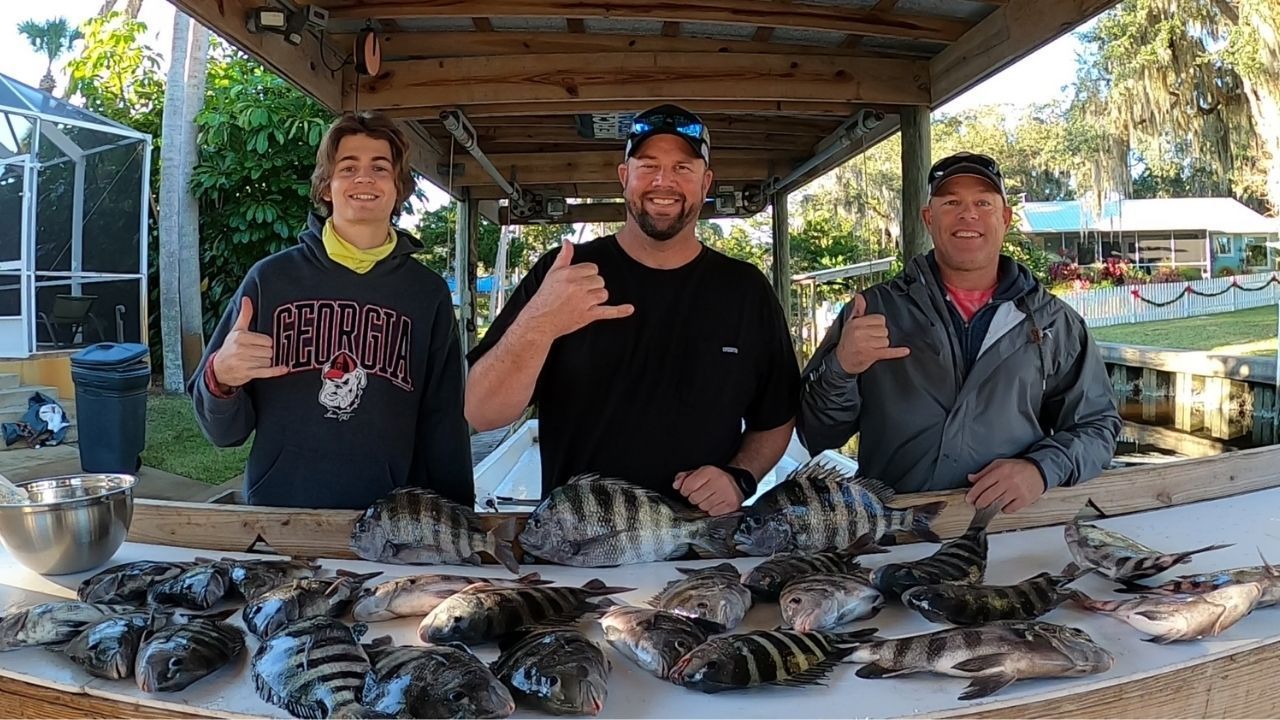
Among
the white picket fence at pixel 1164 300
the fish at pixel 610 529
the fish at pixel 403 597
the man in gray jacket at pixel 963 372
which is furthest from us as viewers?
the white picket fence at pixel 1164 300

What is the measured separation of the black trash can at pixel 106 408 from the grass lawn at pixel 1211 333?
49.4 ft

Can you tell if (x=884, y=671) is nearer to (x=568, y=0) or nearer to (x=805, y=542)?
(x=805, y=542)

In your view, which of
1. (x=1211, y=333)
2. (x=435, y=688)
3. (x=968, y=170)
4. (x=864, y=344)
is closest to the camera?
(x=435, y=688)

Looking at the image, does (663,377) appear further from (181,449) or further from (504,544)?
(181,449)

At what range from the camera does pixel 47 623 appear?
137 centimetres

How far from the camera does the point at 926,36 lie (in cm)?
408

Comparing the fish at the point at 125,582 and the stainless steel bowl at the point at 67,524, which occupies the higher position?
the stainless steel bowl at the point at 67,524

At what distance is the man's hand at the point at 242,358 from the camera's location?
6.15 ft

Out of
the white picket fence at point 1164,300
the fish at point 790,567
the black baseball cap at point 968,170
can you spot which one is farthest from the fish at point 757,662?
the white picket fence at point 1164,300

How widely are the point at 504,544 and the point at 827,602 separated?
696 mm

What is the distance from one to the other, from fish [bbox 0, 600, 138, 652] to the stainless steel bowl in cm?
23

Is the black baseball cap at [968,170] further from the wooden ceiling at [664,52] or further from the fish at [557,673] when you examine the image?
the fish at [557,673]

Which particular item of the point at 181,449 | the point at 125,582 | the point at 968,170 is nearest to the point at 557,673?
the point at 125,582

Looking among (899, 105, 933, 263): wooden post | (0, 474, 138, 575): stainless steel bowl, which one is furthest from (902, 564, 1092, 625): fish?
(899, 105, 933, 263): wooden post
